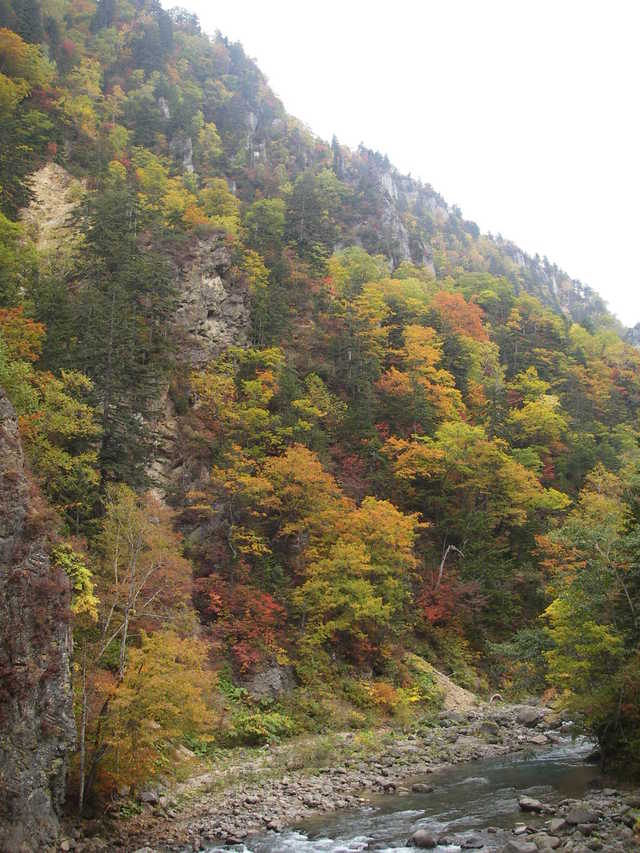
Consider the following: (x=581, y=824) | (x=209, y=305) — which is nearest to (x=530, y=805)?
(x=581, y=824)

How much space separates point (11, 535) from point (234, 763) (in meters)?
12.2

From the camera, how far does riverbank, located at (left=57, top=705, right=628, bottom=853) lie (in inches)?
587

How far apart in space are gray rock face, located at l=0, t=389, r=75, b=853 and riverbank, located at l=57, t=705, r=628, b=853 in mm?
1491

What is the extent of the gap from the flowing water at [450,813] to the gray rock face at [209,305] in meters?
28.1

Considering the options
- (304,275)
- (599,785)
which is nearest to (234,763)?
(599,785)

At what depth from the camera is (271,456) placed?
1391 inches

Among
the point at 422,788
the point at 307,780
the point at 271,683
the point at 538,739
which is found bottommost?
the point at 271,683

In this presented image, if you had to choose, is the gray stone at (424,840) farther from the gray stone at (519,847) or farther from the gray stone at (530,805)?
the gray stone at (530,805)

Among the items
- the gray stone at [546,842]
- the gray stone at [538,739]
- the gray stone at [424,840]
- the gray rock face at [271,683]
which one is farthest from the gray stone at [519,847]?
the gray rock face at [271,683]

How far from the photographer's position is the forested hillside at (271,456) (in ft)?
61.4

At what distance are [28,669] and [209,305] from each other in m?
32.9

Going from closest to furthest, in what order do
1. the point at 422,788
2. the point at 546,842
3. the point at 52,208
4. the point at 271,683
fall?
the point at 546,842, the point at 422,788, the point at 271,683, the point at 52,208

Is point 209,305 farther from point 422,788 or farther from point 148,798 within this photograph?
point 422,788

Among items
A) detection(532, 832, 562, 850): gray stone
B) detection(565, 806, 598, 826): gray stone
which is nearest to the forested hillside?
detection(565, 806, 598, 826): gray stone
